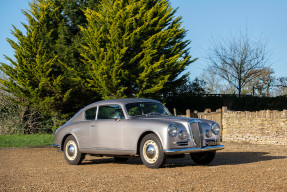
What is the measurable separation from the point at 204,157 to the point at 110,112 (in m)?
2.65

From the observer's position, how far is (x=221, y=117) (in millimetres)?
20703

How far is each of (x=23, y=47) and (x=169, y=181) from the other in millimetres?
21287

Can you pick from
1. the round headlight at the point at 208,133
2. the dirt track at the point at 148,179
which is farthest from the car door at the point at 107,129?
the round headlight at the point at 208,133

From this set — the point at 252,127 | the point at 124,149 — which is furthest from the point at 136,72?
the point at 124,149

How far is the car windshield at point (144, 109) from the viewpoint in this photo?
1041 cm

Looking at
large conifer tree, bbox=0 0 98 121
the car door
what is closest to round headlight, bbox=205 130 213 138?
the car door

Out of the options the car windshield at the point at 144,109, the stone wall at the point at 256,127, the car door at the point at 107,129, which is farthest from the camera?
the stone wall at the point at 256,127

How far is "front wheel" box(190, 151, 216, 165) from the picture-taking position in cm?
1030

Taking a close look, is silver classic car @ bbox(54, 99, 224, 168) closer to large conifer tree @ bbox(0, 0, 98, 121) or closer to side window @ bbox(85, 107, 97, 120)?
side window @ bbox(85, 107, 97, 120)

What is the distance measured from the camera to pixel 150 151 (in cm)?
935

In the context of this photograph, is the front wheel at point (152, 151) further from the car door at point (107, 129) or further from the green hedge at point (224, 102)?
the green hedge at point (224, 102)

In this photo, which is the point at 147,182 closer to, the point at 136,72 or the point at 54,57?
the point at 136,72

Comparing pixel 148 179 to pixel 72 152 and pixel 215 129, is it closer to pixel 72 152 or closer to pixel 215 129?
pixel 215 129

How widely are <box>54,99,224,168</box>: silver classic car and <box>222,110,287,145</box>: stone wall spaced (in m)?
7.93
